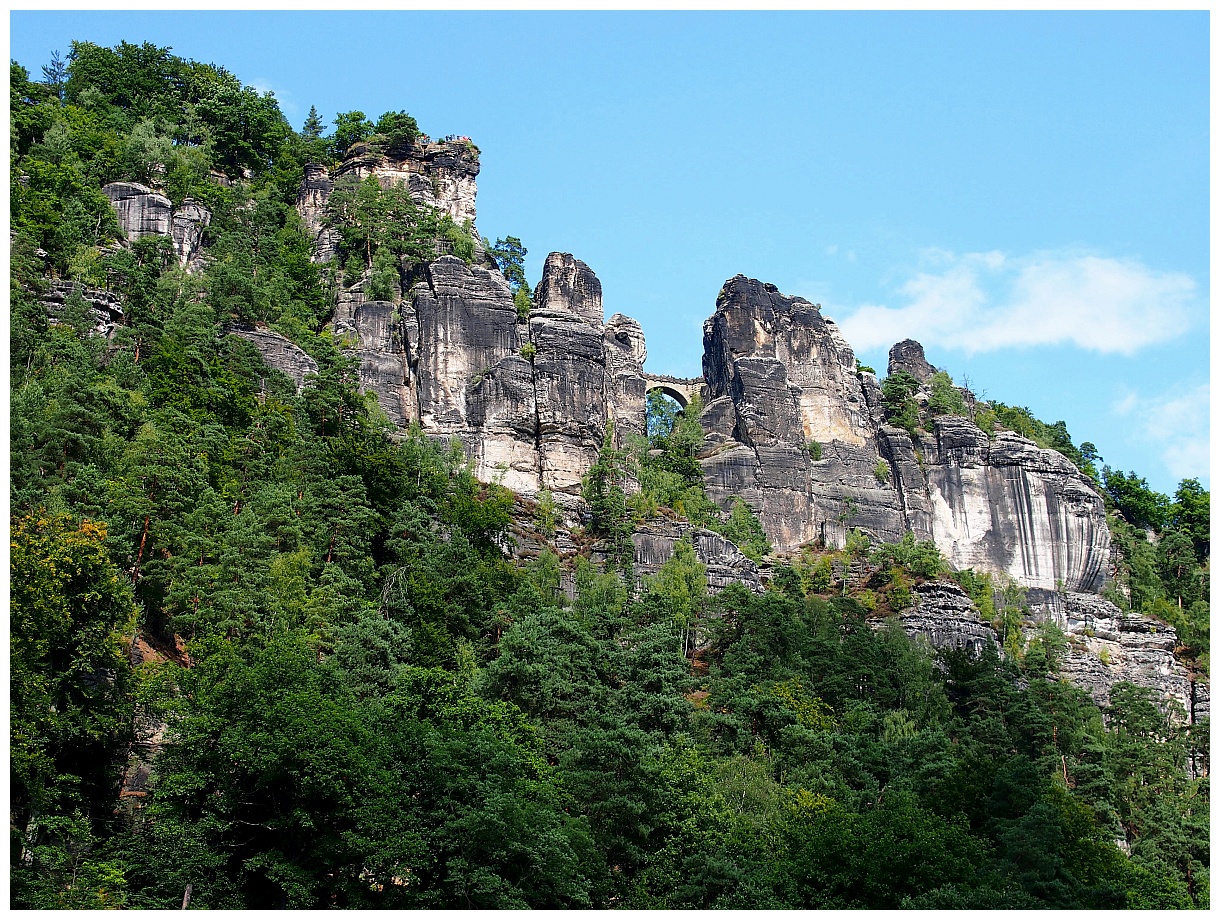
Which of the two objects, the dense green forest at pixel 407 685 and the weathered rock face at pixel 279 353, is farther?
the weathered rock face at pixel 279 353

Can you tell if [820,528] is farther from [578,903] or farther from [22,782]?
[22,782]

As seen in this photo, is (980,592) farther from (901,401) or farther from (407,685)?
(407,685)

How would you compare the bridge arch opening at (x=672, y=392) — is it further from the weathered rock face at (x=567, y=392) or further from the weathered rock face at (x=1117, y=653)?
the weathered rock face at (x=1117, y=653)

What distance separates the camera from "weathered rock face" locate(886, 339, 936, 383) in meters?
89.2

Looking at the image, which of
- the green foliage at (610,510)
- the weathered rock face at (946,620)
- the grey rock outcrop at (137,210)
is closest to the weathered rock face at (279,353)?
the grey rock outcrop at (137,210)

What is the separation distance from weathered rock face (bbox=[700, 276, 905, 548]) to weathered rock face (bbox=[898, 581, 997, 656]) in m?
11.1

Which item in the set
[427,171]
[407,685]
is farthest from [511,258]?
[407,685]

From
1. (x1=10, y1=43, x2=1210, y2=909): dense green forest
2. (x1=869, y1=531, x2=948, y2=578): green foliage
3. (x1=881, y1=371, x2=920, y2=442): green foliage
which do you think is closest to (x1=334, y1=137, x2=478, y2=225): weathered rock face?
(x1=10, y1=43, x2=1210, y2=909): dense green forest

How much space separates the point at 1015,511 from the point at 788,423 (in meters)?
14.7

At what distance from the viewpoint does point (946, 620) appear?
61.7 metres

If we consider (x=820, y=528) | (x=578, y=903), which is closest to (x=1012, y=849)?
(x=578, y=903)

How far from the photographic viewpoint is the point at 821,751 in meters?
41.6

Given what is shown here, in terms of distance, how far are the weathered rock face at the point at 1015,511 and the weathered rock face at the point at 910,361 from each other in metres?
7.85

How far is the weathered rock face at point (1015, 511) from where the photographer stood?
77.8m
